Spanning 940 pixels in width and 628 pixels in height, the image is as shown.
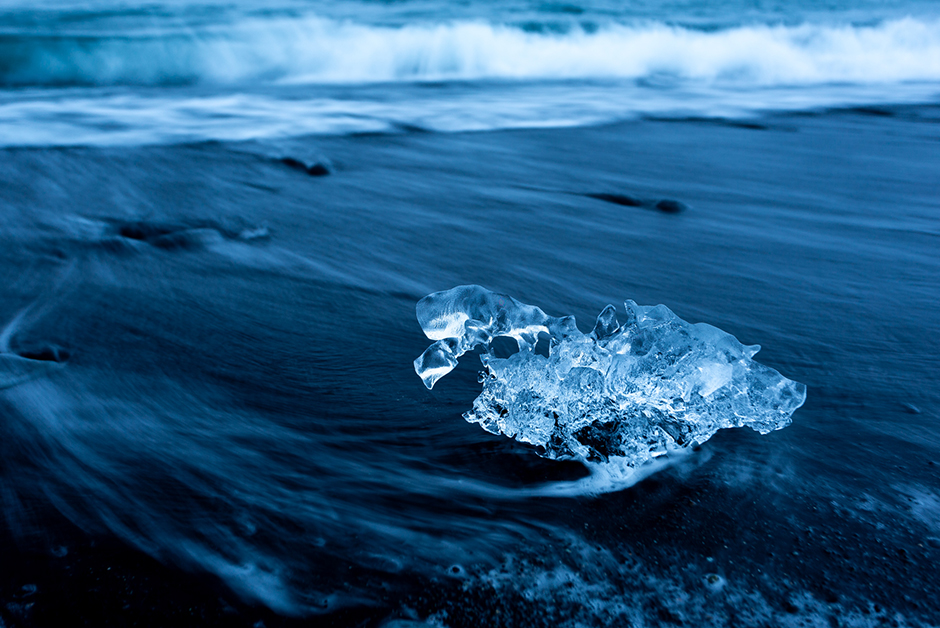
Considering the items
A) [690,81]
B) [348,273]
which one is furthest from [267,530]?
[690,81]

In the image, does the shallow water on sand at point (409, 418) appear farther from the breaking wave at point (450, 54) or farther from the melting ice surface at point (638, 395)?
the breaking wave at point (450, 54)

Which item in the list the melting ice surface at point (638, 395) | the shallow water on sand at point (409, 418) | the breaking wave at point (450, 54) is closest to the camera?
the shallow water on sand at point (409, 418)

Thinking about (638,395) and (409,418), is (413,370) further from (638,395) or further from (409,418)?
(638,395)

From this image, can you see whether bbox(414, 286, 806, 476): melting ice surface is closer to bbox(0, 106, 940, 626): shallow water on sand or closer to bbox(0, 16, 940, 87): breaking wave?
bbox(0, 106, 940, 626): shallow water on sand

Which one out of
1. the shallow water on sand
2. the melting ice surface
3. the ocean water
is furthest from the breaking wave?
the melting ice surface

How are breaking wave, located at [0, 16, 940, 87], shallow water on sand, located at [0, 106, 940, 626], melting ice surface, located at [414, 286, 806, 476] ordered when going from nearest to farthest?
1. shallow water on sand, located at [0, 106, 940, 626]
2. melting ice surface, located at [414, 286, 806, 476]
3. breaking wave, located at [0, 16, 940, 87]

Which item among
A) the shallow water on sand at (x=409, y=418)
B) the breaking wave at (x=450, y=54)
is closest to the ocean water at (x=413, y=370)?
the shallow water on sand at (x=409, y=418)

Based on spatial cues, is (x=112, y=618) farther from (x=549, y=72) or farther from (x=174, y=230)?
(x=549, y=72)
